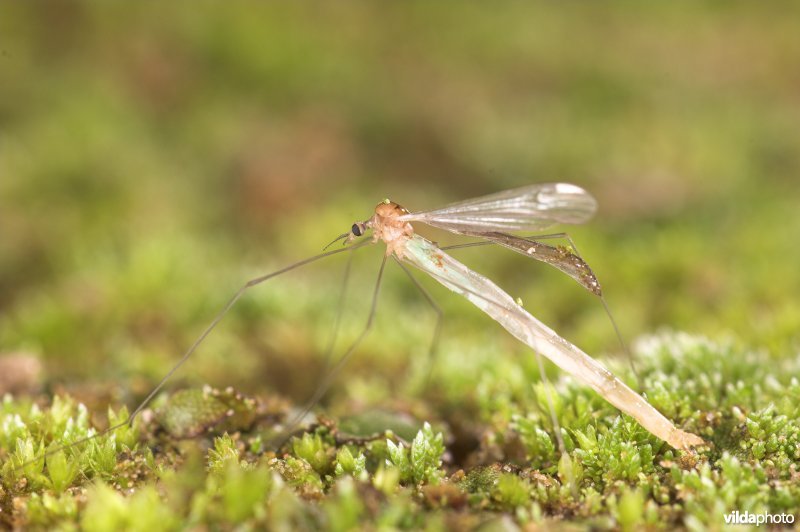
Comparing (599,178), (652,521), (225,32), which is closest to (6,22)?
(225,32)

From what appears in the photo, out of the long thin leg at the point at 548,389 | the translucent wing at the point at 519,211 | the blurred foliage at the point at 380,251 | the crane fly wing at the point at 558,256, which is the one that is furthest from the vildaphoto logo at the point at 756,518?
the translucent wing at the point at 519,211

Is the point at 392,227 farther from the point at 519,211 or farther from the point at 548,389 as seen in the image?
the point at 548,389

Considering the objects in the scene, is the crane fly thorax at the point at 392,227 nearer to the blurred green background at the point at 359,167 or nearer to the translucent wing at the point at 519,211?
the translucent wing at the point at 519,211

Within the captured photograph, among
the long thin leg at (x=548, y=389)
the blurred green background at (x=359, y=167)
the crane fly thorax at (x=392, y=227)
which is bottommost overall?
the long thin leg at (x=548, y=389)

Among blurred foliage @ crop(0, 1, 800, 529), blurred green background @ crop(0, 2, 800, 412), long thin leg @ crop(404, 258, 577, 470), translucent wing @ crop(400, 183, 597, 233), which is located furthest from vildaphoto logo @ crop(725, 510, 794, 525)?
blurred green background @ crop(0, 2, 800, 412)

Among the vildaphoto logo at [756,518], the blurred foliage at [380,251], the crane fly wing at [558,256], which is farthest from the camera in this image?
the crane fly wing at [558,256]
